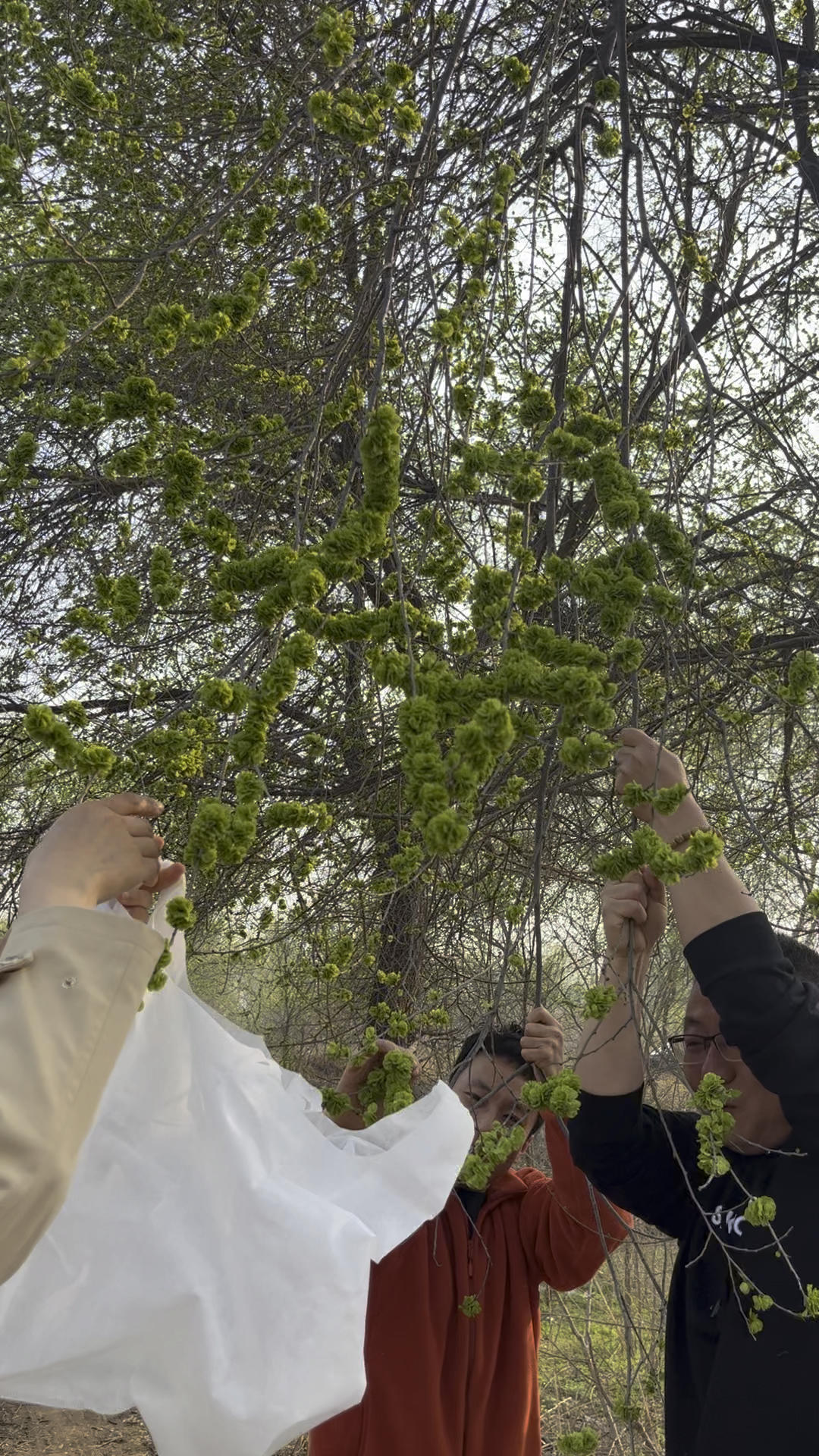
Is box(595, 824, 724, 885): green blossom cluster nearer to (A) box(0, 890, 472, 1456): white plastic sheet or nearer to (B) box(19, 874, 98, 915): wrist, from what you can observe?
(B) box(19, 874, 98, 915): wrist

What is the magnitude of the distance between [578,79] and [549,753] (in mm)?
1384

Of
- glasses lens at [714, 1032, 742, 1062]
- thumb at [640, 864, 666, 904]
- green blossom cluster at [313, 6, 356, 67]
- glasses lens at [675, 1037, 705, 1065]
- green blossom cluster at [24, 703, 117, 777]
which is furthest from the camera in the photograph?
glasses lens at [675, 1037, 705, 1065]

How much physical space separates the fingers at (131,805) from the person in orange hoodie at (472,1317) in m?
0.97

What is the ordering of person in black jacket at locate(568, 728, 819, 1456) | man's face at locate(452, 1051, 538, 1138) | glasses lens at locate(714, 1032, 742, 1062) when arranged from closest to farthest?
person in black jacket at locate(568, 728, 819, 1456), glasses lens at locate(714, 1032, 742, 1062), man's face at locate(452, 1051, 538, 1138)

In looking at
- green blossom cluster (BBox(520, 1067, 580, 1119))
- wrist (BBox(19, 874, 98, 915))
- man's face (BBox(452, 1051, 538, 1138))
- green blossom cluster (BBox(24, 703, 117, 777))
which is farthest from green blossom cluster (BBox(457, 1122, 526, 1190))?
man's face (BBox(452, 1051, 538, 1138))

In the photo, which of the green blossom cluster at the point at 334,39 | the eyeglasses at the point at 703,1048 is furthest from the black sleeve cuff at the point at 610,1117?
the green blossom cluster at the point at 334,39

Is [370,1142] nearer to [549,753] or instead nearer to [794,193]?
[549,753]

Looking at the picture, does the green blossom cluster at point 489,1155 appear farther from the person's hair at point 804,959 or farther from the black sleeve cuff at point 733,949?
the person's hair at point 804,959

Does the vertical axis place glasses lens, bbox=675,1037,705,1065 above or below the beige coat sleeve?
above

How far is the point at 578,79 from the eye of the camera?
2.07 metres

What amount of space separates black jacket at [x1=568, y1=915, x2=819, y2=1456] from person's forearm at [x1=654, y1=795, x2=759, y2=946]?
0.07 feet

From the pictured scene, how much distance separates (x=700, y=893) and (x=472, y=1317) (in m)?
1.08

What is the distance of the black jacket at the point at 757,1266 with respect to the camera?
1479 mm

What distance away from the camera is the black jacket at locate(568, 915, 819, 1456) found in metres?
1.48
